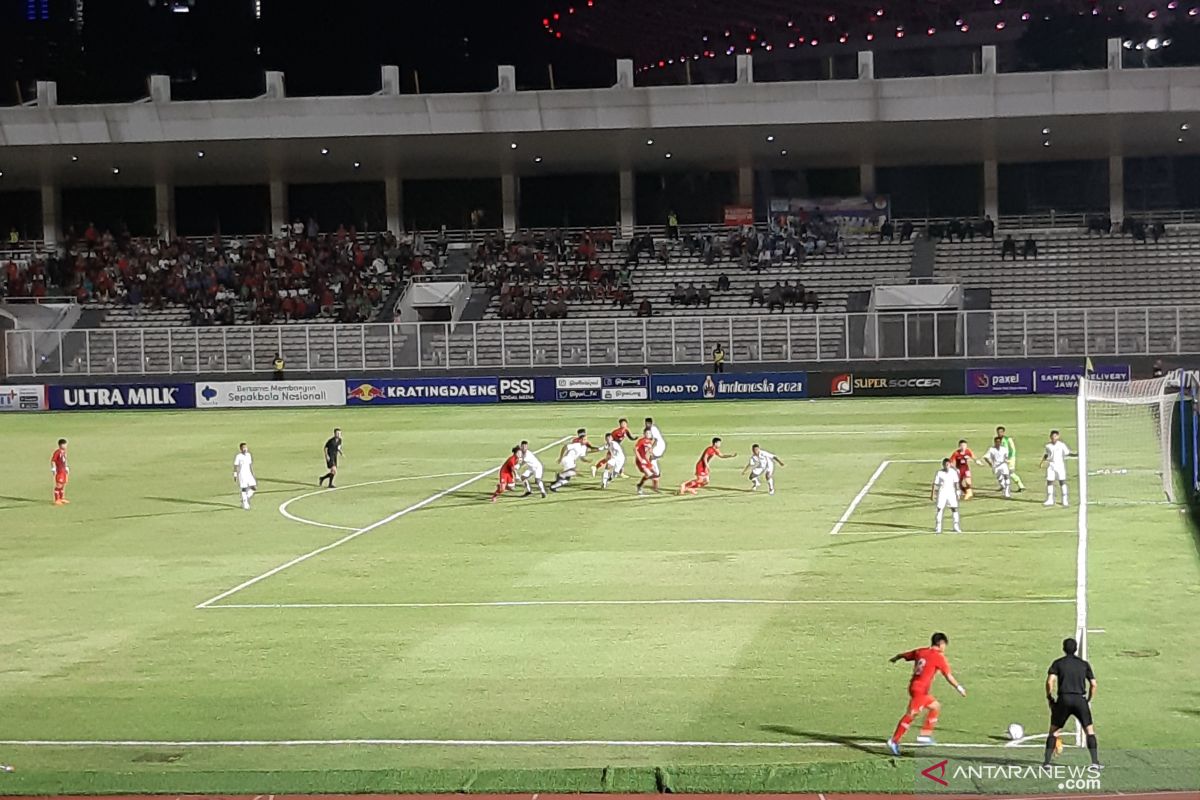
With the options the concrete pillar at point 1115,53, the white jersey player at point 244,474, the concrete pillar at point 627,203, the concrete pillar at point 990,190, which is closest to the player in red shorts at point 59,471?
the white jersey player at point 244,474

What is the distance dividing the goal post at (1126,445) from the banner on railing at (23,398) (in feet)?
128

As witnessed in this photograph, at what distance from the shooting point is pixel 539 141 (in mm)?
69375

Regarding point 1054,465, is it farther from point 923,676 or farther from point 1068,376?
point 1068,376

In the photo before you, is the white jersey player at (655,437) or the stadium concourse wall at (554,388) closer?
the white jersey player at (655,437)

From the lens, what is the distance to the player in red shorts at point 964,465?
34406 mm

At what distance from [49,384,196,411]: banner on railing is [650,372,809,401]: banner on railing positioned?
59.8 feet

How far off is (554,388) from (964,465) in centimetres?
2788

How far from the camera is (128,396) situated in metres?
62.8

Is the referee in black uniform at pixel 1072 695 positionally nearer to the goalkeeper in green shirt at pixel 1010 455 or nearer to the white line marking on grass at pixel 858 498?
the white line marking on grass at pixel 858 498

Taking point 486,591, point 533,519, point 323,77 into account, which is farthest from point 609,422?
point 323,77

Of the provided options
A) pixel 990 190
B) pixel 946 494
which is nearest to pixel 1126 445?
pixel 946 494

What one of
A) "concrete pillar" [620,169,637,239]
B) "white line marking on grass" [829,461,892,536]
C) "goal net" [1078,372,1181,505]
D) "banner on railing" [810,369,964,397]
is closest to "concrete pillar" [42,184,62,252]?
"concrete pillar" [620,169,637,239]

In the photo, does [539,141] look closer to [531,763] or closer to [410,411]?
[410,411]

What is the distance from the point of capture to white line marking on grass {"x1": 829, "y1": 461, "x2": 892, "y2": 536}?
32.6m
